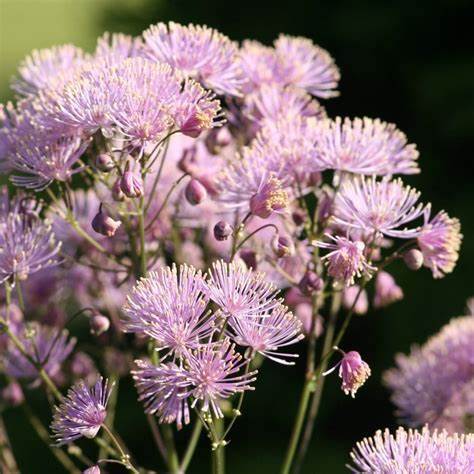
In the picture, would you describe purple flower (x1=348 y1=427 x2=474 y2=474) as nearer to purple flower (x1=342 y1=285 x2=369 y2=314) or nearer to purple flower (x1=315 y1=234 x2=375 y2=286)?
purple flower (x1=315 y1=234 x2=375 y2=286)

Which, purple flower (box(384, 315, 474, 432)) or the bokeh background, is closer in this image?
purple flower (box(384, 315, 474, 432))

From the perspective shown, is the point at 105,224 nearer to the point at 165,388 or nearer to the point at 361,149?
the point at 165,388

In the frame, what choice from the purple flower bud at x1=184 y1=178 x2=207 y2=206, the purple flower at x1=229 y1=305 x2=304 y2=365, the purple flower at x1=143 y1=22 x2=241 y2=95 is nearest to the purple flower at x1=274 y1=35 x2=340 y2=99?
the purple flower at x1=143 y1=22 x2=241 y2=95

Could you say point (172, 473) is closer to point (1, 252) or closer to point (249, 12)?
point (1, 252)

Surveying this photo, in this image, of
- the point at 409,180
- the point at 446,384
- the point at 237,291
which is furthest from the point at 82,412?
the point at 409,180

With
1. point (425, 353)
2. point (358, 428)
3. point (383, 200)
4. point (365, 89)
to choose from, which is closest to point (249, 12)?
point (365, 89)

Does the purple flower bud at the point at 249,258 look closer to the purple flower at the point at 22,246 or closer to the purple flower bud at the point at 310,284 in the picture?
the purple flower bud at the point at 310,284
